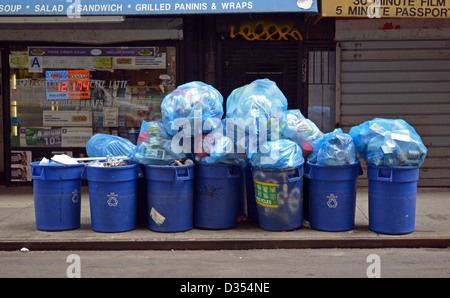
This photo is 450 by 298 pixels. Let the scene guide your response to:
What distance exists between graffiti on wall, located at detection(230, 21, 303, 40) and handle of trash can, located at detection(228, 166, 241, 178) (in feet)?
13.1

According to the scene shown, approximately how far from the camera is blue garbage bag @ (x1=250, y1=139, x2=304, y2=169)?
23.8 feet

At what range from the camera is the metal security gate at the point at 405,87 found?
10891 mm

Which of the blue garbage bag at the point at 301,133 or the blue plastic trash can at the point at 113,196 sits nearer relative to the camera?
the blue plastic trash can at the point at 113,196

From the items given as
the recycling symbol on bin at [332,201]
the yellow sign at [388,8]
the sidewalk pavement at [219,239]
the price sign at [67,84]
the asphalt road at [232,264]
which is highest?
the yellow sign at [388,8]

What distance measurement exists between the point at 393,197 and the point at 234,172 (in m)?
2.00

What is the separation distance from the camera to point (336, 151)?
7.39 meters

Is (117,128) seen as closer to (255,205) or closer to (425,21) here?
(255,205)

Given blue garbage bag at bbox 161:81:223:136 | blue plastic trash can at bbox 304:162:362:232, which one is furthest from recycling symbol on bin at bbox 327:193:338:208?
blue garbage bag at bbox 161:81:223:136

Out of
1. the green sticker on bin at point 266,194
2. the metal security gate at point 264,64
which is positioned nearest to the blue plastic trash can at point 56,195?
the green sticker on bin at point 266,194

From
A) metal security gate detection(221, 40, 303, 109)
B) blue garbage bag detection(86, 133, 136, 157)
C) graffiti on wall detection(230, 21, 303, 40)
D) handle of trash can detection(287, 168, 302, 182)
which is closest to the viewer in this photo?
handle of trash can detection(287, 168, 302, 182)

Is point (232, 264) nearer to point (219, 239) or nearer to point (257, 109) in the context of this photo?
point (219, 239)

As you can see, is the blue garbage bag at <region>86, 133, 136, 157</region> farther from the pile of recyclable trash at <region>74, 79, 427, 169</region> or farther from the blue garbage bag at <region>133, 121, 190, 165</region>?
the blue garbage bag at <region>133, 121, 190, 165</region>

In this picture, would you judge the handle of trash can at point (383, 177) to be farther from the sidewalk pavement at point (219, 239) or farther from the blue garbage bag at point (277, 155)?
the blue garbage bag at point (277, 155)

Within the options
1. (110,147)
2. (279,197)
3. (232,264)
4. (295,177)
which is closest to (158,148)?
(110,147)
